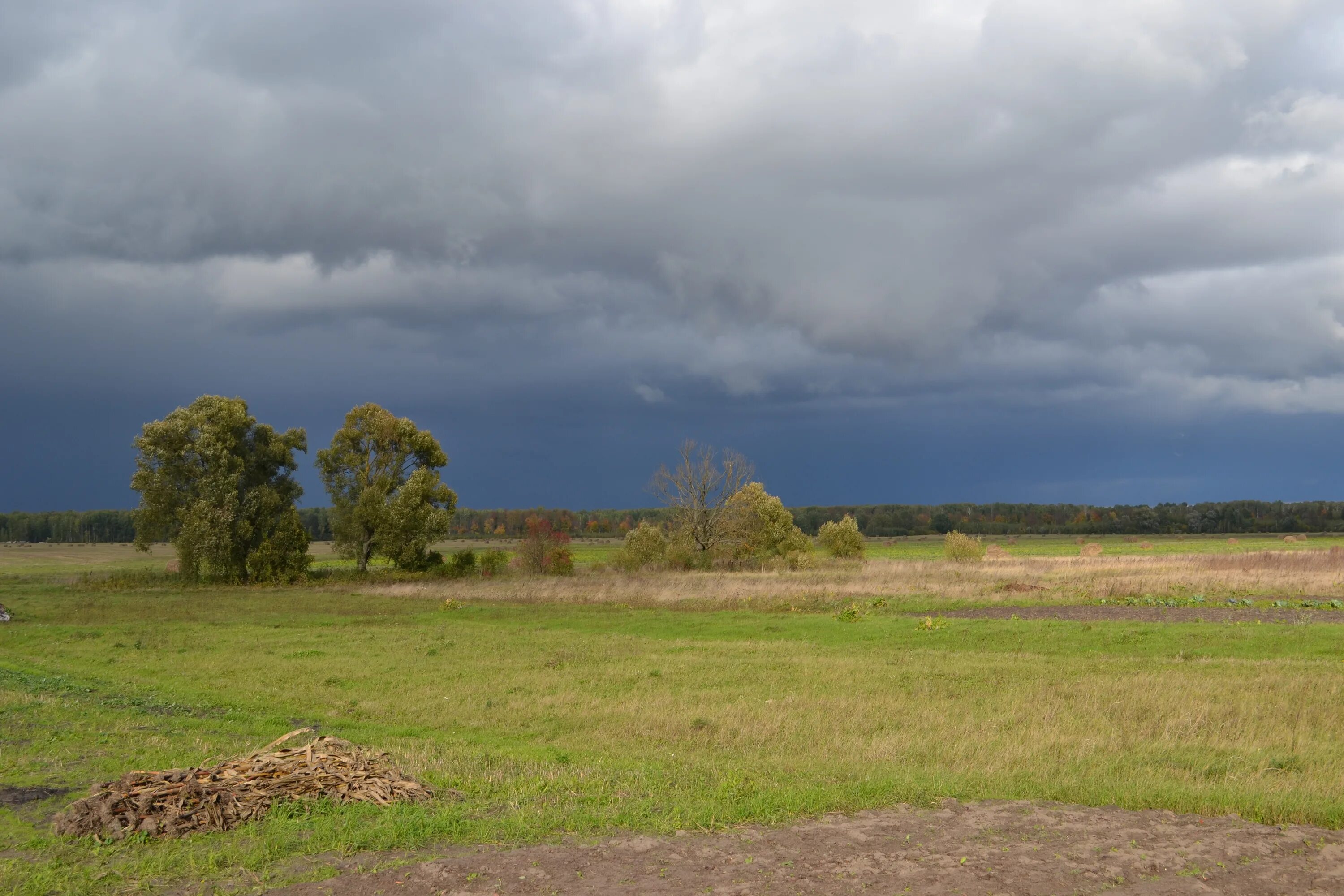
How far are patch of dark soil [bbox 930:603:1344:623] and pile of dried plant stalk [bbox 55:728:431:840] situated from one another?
1048 inches

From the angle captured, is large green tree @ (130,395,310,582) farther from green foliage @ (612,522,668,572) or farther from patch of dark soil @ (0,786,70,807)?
patch of dark soil @ (0,786,70,807)

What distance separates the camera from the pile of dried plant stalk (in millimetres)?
8102

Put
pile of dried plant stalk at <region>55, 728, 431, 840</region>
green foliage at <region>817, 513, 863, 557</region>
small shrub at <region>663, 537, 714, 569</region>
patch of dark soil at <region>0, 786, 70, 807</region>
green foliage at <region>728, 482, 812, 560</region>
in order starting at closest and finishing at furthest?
pile of dried plant stalk at <region>55, 728, 431, 840</region>, patch of dark soil at <region>0, 786, 70, 807</region>, small shrub at <region>663, 537, 714, 569</region>, green foliage at <region>728, 482, 812, 560</region>, green foliage at <region>817, 513, 863, 557</region>

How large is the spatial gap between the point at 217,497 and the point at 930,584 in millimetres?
45086

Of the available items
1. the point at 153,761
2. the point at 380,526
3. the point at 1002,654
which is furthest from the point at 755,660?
the point at 380,526

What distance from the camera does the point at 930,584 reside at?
153 feet

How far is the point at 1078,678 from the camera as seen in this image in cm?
1889

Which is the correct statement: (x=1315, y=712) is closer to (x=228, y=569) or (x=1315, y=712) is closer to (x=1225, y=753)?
(x=1225, y=753)

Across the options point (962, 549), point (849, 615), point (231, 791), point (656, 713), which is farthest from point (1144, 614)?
point (962, 549)

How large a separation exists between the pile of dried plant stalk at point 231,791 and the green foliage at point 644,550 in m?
A: 56.7

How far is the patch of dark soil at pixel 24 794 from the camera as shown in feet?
30.3

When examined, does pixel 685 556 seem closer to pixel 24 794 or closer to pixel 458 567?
pixel 458 567

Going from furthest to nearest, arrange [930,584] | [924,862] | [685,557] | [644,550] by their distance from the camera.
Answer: [685,557] < [644,550] < [930,584] < [924,862]

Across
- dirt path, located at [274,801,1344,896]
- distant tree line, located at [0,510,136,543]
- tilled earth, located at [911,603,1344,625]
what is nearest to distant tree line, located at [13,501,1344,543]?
distant tree line, located at [0,510,136,543]
